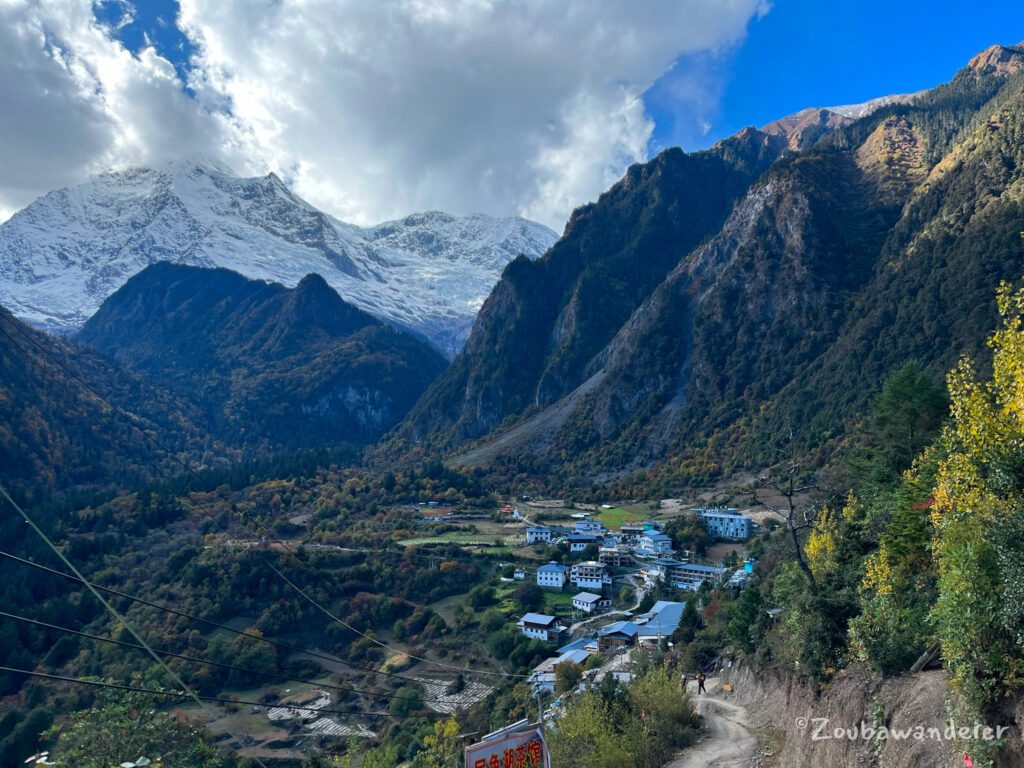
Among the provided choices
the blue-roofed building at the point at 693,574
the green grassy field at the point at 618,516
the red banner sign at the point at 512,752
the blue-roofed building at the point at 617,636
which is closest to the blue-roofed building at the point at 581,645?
the blue-roofed building at the point at 617,636

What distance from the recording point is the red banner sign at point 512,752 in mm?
12602

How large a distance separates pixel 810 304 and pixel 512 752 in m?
143

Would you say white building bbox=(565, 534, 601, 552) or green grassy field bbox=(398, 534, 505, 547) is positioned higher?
white building bbox=(565, 534, 601, 552)

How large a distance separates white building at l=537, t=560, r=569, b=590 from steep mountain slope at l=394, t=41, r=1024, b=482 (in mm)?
50292

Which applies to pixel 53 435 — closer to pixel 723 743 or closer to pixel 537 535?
pixel 537 535

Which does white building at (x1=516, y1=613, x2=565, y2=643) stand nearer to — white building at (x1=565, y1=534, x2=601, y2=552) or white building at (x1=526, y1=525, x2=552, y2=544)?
white building at (x1=565, y1=534, x2=601, y2=552)

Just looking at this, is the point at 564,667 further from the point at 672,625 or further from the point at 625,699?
the point at 625,699

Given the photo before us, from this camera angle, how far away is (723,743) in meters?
23.2

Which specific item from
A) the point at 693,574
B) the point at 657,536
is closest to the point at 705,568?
the point at 693,574

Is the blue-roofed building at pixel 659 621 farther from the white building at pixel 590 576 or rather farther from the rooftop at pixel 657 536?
the rooftop at pixel 657 536

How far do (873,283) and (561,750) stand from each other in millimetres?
129295

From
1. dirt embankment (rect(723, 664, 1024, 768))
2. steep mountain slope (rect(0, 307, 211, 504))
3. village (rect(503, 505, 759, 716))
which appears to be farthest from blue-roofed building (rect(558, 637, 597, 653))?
steep mountain slope (rect(0, 307, 211, 504))

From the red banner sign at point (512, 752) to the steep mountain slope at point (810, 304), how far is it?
3634 inches

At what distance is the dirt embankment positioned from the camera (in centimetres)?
1238
